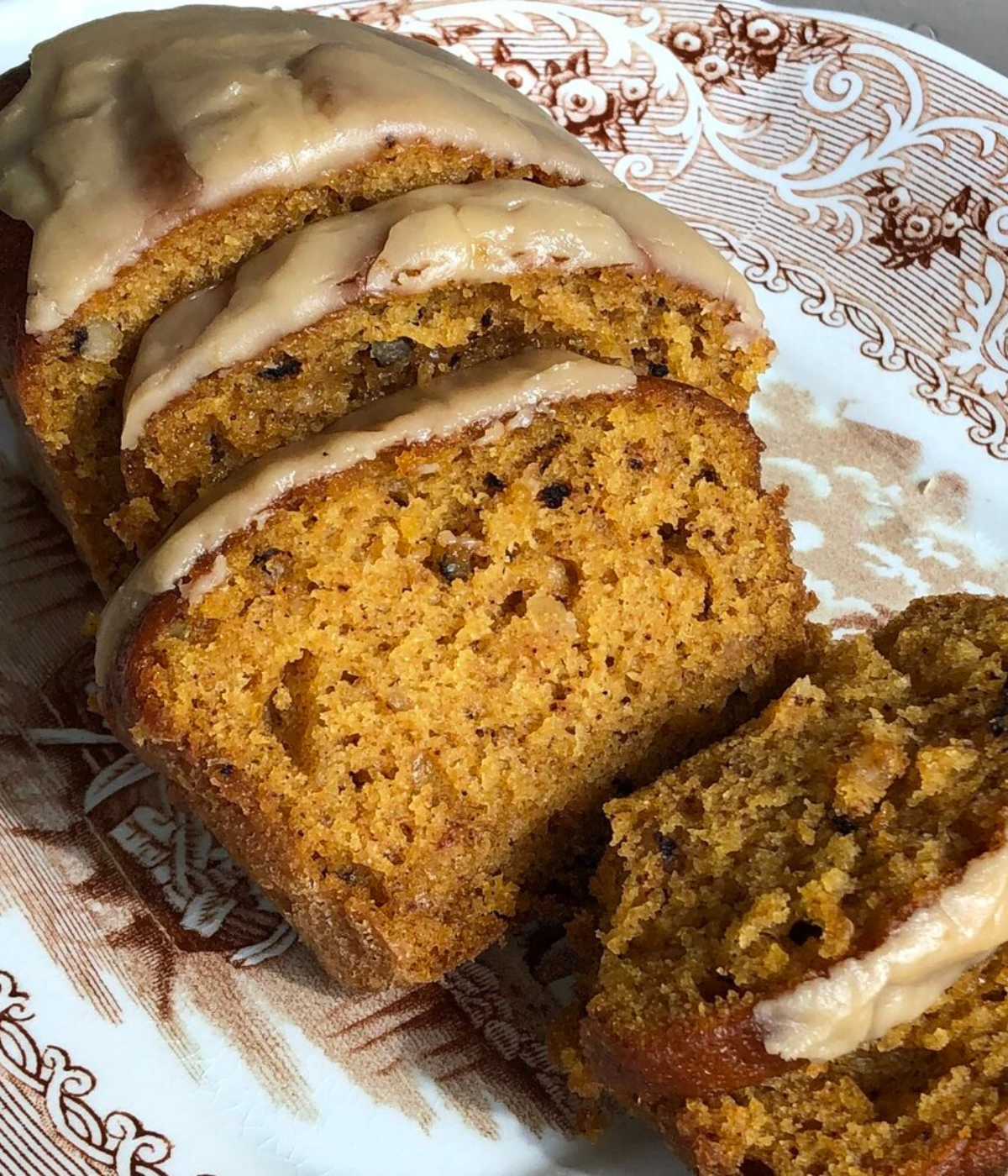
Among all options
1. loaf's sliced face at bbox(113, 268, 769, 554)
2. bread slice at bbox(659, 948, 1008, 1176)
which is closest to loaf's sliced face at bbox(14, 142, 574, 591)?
loaf's sliced face at bbox(113, 268, 769, 554)

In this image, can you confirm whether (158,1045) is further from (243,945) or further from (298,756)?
(298,756)

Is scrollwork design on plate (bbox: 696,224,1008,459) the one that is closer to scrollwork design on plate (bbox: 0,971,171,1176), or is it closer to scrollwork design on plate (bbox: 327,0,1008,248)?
scrollwork design on plate (bbox: 327,0,1008,248)

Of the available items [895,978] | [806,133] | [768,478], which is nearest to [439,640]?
[895,978]

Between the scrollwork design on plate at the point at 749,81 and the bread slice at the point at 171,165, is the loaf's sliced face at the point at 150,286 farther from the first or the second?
the scrollwork design on plate at the point at 749,81

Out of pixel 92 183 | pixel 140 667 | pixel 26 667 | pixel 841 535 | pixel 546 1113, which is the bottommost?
pixel 546 1113

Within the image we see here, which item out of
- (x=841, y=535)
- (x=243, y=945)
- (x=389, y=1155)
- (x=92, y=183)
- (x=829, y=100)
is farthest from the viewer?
(x=829, y=100)

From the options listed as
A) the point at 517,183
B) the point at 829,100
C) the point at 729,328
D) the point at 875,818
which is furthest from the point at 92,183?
the point at 829,100

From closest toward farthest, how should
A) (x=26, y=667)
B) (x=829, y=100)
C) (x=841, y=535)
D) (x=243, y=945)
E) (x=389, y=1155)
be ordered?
(x=389, y=1155) < (x=243, y=945) < (x=26, y=667) < (x=841, y=535) < (x=829, y=100)

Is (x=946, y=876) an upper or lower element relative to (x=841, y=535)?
upper
